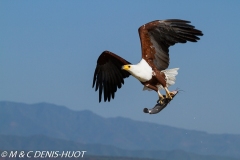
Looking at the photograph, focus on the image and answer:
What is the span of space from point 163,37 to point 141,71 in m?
0.87

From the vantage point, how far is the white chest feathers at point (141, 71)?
13.1 meters

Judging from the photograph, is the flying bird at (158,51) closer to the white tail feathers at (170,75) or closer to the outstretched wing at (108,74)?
the white tail feathers at (170,75)

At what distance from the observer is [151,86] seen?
13328 mm

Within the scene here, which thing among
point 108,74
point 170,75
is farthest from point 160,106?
point 108,74

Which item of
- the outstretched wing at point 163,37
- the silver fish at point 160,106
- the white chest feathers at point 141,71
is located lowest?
the silver fish at point 160,106

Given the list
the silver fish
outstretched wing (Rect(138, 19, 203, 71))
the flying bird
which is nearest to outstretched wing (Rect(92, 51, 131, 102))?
the flying bird

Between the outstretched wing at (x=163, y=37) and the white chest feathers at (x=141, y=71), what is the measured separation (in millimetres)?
240

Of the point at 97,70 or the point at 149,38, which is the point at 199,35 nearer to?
the point at 149,38

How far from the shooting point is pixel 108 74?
50.3 feet

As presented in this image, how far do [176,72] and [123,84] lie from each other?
190 centimetres

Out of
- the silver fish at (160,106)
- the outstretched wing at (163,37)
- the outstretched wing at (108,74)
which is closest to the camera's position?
the silver fish at (160,106)

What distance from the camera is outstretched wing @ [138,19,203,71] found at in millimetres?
13492

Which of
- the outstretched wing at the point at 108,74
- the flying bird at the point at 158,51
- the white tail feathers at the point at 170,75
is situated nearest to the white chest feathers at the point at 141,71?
the flying bird at the point at 158,51

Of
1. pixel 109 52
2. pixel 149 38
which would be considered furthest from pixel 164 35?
pixel 109 52
